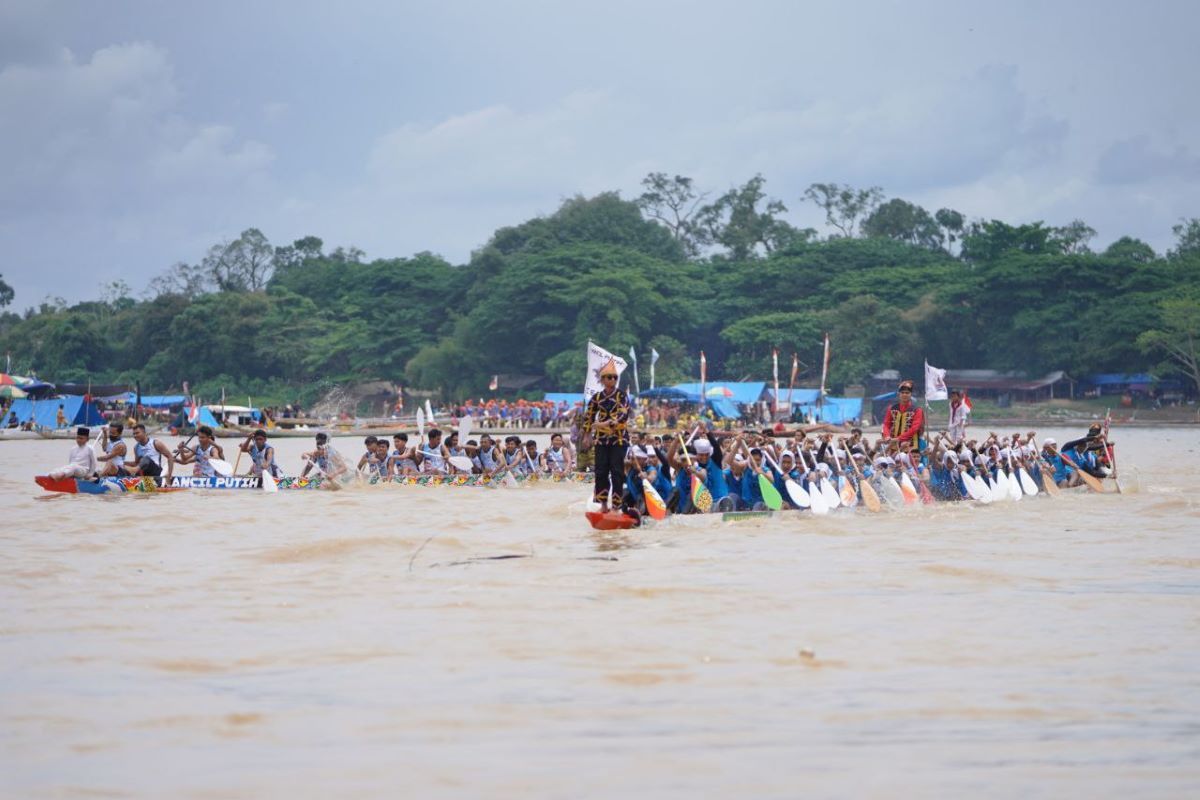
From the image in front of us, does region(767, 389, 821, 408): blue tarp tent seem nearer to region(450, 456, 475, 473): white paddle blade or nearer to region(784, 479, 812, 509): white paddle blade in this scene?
region(450, 456, 475, 473): white paddle blade

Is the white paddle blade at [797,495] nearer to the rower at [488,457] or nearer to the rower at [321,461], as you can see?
the rower at [488,457]

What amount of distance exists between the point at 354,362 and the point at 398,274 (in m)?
8.66

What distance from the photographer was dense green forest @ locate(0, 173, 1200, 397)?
63.8m

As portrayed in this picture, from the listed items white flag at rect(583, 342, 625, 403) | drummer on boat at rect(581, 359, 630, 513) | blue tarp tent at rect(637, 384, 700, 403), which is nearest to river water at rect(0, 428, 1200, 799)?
drummer on boat at rect(581, 359, 630, 513)

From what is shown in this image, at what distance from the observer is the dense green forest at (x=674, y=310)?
209 feet

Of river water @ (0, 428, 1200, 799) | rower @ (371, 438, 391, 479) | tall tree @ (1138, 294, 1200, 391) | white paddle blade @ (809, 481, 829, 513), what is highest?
tall tree @ (1138, 294, 1200, 391)

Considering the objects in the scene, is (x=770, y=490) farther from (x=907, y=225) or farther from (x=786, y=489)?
(x=907, y=225)

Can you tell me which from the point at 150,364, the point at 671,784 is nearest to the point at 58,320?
the point at 150,364

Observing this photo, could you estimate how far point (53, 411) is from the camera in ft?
196

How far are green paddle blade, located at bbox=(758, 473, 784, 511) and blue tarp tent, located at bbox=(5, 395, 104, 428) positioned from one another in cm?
4813

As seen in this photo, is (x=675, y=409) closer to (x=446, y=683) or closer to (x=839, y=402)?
(x=839, y=402)

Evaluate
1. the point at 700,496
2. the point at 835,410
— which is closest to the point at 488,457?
the point at 700,496

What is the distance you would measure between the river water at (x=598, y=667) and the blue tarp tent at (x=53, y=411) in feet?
155

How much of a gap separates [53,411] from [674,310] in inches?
1277
